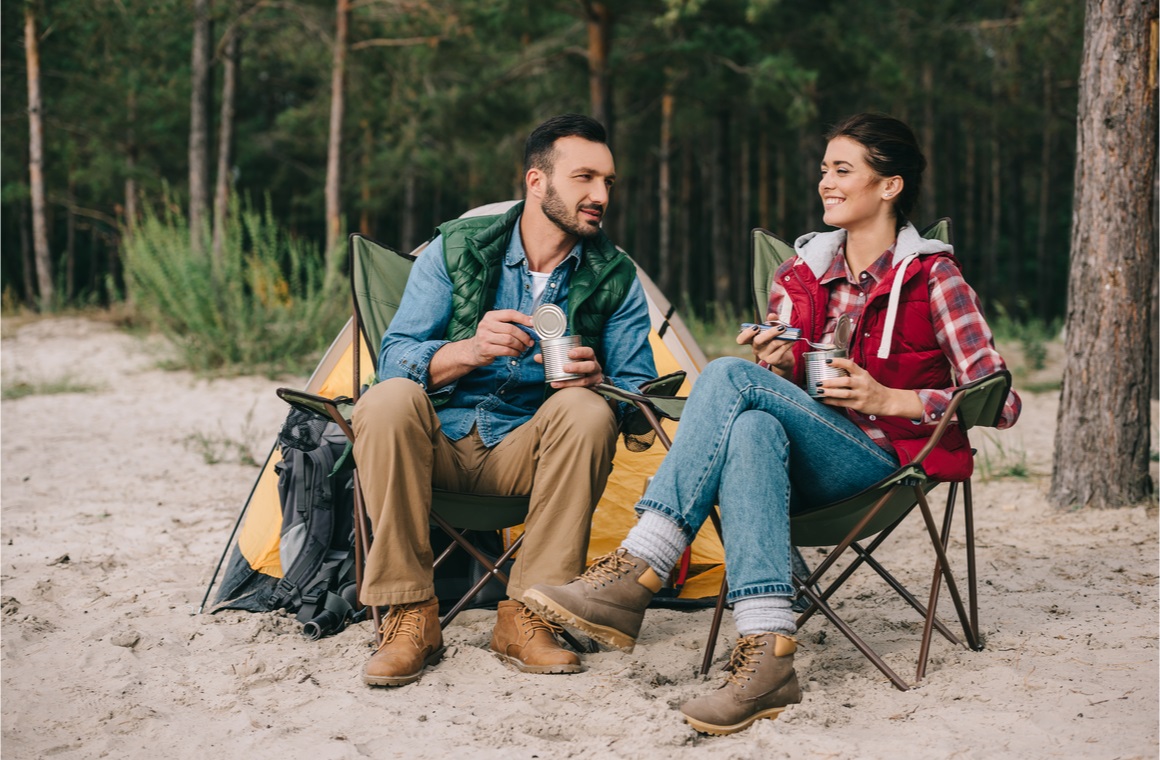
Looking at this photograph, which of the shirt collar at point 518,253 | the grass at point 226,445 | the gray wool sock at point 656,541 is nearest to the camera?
the gray wool sock at point 656,541

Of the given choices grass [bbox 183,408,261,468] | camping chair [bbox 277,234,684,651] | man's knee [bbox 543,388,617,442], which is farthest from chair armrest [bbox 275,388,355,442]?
grass [bbox 183,408,261,468]

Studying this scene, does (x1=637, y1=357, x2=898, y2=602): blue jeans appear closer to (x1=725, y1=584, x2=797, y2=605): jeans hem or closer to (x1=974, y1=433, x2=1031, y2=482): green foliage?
(x1=725, y1=584, x2=797, y2=605): jeans hem

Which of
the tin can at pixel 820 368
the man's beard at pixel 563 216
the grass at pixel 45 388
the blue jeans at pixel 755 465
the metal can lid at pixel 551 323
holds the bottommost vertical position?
the grass at pixel 45 388

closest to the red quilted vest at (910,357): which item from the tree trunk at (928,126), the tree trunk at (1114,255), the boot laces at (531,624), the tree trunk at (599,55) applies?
the boot laces at (531,624)

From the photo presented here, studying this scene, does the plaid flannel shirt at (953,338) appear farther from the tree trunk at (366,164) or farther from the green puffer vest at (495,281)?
the tree trunk at (366,164)

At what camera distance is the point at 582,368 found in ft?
8.30

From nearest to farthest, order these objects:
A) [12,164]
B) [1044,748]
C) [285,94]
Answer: [1044,748] < [12,164] < [285,94]

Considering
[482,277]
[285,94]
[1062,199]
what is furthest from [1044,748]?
[1062,199]

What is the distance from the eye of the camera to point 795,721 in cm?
213

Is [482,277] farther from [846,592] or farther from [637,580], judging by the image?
[846,592]

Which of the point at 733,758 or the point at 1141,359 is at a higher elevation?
the point at 1141,359

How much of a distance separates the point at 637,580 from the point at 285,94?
25833 millimetres

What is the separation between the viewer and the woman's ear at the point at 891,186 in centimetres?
248

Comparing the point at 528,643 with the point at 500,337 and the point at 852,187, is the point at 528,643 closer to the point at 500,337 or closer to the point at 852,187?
the point at 500,337
